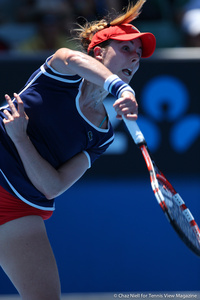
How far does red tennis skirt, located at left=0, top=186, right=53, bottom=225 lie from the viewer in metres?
2.81

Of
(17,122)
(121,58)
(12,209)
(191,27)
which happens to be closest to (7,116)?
(17,122)

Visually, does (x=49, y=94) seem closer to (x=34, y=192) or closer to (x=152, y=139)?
(x=34, y=192)

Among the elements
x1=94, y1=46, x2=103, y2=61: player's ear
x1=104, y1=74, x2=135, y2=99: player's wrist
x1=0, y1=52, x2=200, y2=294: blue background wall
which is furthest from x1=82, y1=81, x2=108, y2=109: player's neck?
x1=0, y1=52, x2=200, y2=294: blue background wall

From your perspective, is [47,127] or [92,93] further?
[92,93]

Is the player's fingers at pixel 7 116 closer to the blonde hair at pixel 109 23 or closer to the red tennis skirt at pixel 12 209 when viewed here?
the red tennis skirt at pixel 12 209

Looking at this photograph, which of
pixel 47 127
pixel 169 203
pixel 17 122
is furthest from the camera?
pixel 47 127

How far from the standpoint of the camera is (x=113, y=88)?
7.86 ft

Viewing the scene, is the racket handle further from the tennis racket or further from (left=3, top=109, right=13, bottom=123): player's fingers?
(left=3, top=109, right=13, bottom=123): player's fingers

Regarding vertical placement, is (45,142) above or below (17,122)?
below

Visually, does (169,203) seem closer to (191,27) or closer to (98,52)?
(98,52)

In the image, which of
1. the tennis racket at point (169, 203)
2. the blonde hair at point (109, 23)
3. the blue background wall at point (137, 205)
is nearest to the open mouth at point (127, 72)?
the blonde hair at point (109, 23)

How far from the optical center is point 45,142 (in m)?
2.82

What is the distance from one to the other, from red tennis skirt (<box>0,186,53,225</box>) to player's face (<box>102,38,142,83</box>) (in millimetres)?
738

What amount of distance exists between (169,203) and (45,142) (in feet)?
2.20
